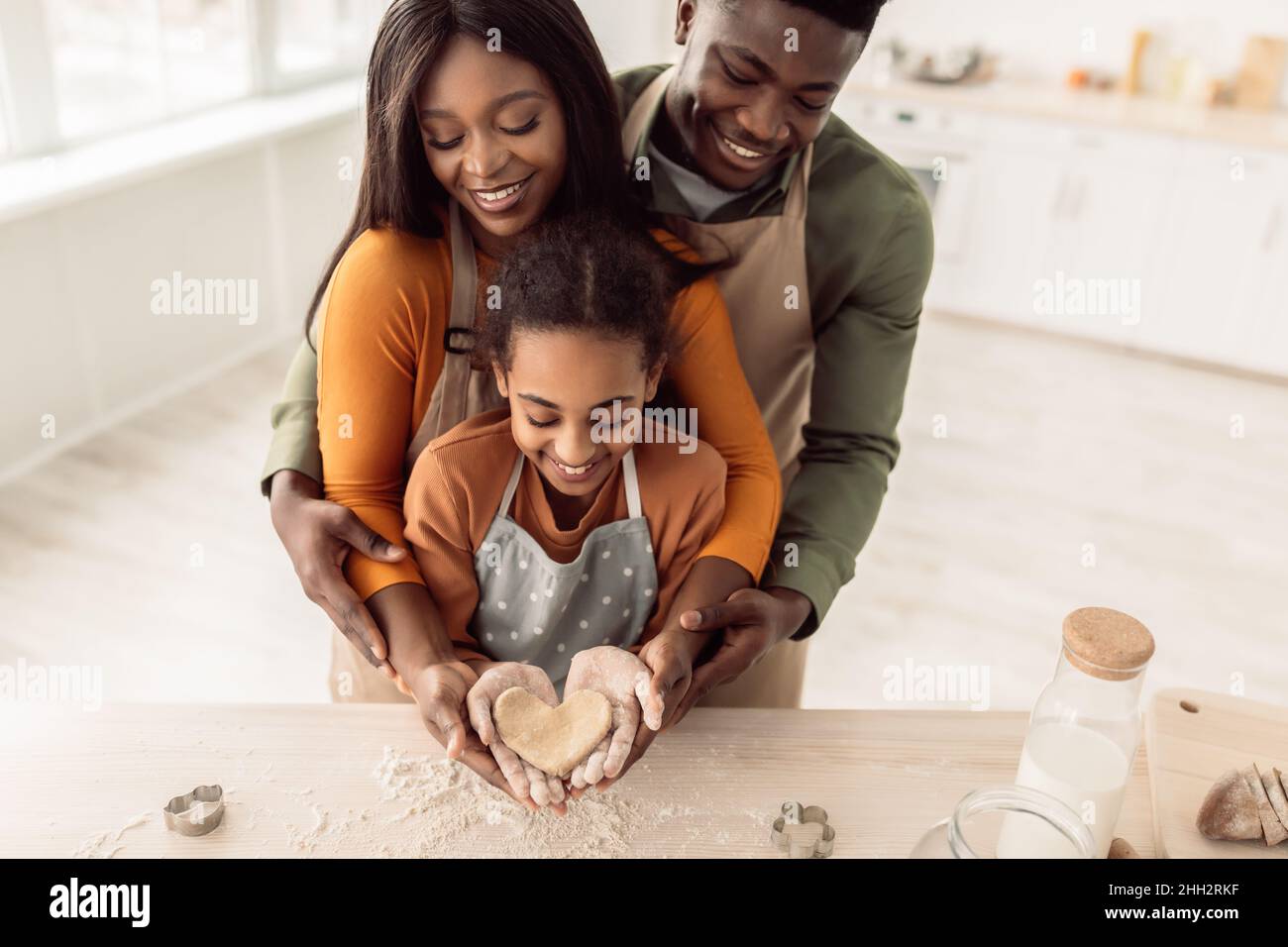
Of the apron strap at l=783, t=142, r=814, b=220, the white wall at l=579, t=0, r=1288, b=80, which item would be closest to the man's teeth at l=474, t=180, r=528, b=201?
the apron strap at l=783, t=142, r=814, b=220

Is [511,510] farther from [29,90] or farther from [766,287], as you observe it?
[29,90]

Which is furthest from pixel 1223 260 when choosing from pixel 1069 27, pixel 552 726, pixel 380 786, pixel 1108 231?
pixel 380 786

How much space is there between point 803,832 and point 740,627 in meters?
0.24

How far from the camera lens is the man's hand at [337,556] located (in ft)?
3.65

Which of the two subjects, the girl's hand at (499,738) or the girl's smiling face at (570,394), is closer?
the girl's hand at (499,738)

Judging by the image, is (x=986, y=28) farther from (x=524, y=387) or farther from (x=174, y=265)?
(x=524, y=387)

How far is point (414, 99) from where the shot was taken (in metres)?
1.06

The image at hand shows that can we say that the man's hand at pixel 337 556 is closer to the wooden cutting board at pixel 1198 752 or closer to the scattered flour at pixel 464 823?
the scattered flour at pixel 464 823

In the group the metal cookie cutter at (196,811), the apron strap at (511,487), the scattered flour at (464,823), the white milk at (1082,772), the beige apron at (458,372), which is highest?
the beige apron at (458,372)

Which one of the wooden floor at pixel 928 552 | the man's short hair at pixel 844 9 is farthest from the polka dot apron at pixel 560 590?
the wooden floor at pixel 928 552

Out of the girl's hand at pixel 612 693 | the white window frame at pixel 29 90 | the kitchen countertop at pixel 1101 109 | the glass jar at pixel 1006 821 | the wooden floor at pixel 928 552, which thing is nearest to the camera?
the glass jar at pixel 1006 821

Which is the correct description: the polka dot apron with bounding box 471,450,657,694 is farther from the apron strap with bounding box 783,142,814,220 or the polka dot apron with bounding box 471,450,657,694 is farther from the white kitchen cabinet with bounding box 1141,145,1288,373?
the white kitchen cabinet with bounding box 1141,145,1288,373

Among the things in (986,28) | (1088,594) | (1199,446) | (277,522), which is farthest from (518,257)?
(986,28)

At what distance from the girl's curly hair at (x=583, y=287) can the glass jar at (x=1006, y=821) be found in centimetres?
55
